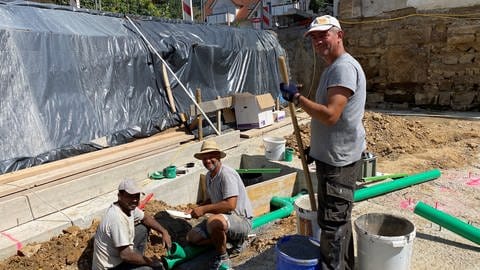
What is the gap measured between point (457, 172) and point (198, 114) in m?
4.31

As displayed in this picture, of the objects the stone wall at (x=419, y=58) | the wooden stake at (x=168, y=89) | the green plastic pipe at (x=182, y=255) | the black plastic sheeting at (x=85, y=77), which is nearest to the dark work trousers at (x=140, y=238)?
the green plastic pipe at (x=182, y=255)

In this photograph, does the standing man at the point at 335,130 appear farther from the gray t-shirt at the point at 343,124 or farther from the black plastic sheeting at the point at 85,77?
the black plastic sheeting at the point at 85,77

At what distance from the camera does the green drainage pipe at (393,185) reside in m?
4.56

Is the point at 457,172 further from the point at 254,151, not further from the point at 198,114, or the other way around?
the point at 198,114

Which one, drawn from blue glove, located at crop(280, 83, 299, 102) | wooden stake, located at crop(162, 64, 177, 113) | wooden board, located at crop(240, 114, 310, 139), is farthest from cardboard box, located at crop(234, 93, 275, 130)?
blue glove, located at crop(280, 83, 299, 102)

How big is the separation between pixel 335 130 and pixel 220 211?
1653 mm

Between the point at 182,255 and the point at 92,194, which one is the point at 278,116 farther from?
the point at 182,255

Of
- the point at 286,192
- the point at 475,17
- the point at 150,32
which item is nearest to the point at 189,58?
the point at 150,32

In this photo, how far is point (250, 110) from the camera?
8039mm

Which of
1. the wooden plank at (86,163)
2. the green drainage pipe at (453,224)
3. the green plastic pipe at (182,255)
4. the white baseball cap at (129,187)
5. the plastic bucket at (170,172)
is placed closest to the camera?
the white baseball cap at (129,187)

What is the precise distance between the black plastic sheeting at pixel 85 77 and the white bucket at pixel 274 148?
2042mm

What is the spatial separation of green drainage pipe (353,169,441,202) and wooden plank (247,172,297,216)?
46.7 inches

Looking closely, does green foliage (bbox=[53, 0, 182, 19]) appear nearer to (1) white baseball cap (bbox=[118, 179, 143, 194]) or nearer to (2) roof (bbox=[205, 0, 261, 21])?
(2) roof (bbox=[205, 0, 261, 21])

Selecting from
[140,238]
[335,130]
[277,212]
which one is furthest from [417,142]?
[140,238]
